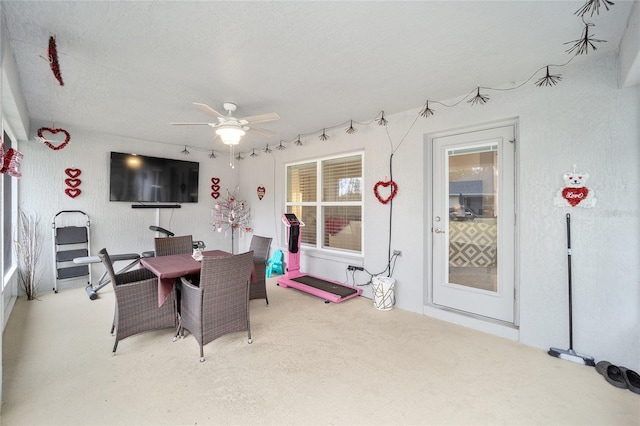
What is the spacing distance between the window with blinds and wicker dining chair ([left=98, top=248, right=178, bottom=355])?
256 centimetres

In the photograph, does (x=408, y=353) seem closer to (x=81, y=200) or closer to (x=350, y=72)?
(x=350, y=72)

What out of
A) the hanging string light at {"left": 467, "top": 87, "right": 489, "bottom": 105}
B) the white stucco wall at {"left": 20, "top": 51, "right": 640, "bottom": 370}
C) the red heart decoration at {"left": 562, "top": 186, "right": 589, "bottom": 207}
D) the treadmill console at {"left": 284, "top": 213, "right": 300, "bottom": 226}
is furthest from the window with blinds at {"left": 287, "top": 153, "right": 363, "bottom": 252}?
the red heart decoration at {"left": 562, "top": 186, "right": 589, "bottom": 207}

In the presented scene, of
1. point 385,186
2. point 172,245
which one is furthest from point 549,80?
point 172,245

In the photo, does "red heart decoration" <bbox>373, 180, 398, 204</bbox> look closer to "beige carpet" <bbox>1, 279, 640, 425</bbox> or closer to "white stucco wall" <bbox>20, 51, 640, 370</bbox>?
"white stucco wall" <bbox>20, 51, 640, 370</bbox>

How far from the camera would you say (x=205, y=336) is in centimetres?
249

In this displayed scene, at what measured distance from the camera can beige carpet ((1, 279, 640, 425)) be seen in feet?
6.03

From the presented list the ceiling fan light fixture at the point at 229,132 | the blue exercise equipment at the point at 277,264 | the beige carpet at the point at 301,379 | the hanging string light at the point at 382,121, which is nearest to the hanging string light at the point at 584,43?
the hanging string light at the point at 382,121

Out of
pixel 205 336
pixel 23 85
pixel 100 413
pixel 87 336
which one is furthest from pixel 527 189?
pixel 23 85

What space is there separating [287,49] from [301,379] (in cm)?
252

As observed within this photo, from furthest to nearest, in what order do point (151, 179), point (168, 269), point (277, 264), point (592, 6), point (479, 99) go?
point (277, 264)
point (151, 179)
point (479, 99)
point (168, 269)
point (592, 6)

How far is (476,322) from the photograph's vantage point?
122 inches

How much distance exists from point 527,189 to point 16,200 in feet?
20.9

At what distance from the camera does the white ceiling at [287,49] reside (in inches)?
72.8

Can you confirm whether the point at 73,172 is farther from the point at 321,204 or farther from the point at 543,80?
the point at 543,80
